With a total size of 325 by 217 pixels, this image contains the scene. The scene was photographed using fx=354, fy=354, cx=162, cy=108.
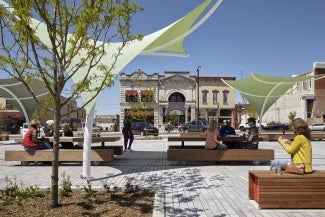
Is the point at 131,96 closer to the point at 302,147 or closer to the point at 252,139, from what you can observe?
the point at 252,139

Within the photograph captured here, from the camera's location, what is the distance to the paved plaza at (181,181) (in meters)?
6.10

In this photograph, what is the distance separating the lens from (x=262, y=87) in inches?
1133

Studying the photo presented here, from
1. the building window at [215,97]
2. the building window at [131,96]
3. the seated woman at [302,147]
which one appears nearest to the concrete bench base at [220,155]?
the seated woman at [302,147]

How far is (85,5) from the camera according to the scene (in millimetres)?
5816

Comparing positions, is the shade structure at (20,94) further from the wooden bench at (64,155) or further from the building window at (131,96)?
the building window at (131,96)

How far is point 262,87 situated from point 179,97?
32.5m

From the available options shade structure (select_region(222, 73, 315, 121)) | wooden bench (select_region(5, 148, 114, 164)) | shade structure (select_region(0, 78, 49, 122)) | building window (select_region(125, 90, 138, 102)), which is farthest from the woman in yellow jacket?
building window (select_region(125, 90, 138, 102))

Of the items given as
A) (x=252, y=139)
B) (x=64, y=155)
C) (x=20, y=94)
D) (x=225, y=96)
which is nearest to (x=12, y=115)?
(x=20, y=94)

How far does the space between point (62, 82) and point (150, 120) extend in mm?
52728

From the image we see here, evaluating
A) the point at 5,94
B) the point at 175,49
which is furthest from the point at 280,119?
the point at 175,49

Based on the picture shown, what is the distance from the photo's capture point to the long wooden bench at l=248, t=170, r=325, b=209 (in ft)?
19.7

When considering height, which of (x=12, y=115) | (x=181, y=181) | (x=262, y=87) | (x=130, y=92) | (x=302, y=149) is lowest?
(x=181, y=181)

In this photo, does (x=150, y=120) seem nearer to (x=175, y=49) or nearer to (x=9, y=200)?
(x=175, y=49)

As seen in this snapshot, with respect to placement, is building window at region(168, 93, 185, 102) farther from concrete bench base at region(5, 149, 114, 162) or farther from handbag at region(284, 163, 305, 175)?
handbag at region(284, 163, 305, 175)
